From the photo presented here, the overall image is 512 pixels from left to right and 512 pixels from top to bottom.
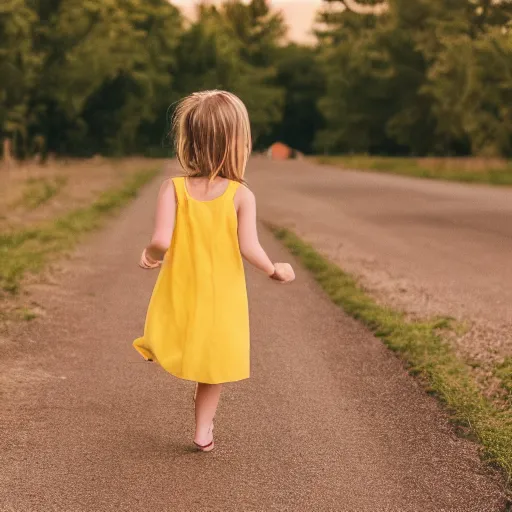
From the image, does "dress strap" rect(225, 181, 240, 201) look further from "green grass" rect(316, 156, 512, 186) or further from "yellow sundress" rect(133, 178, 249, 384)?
"green grass" rect(316, 156, 512, 186)

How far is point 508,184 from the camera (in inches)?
1079

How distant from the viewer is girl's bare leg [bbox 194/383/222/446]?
13.8 ft

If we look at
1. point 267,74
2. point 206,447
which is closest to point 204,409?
point 206,447

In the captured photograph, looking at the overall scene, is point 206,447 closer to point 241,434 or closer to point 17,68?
point 241,434

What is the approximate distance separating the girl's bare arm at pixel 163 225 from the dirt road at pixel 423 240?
3.18 meters

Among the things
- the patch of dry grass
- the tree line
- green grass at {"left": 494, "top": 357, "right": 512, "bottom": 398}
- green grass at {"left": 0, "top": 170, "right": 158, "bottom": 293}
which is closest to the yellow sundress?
green grass at {"left": 494, "top": 357, "right": 512, "bottom": 398}

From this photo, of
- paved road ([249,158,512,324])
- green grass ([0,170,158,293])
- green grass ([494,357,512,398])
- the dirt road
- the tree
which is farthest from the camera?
the tree

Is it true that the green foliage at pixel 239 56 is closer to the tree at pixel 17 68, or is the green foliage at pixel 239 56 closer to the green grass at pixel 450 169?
the tree at pixel 17 68

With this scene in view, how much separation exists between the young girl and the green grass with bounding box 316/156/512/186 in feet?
80.8

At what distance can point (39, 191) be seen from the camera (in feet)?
72.1

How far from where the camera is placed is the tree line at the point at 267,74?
156 feet

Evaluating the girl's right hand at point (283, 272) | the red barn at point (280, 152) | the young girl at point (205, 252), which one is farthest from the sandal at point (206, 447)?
the red barn at point (280, 152)

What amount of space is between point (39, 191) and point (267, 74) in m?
63.4

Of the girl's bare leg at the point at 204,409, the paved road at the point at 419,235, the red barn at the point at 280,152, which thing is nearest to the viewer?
the girl's bare leg at the point at 204,409
